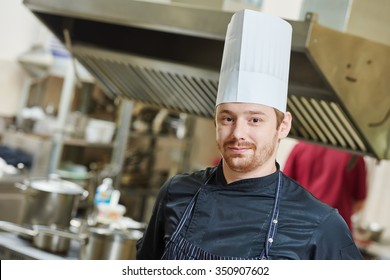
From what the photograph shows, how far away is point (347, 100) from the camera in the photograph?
1.82 meters

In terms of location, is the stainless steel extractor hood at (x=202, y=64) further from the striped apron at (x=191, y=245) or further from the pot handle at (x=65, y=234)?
the pot handle at (x=65, y=234)

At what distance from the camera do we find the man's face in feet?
4.33

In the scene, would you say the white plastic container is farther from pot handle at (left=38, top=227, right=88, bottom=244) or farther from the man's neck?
the man's neck

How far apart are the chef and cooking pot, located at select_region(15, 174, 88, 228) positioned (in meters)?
1.15

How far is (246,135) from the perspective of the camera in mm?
1315

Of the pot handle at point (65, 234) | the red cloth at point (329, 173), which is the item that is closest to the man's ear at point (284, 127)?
the pot handle at point (65, 234)

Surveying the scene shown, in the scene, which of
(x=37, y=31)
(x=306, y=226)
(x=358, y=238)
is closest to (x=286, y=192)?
(x=306, y=226)

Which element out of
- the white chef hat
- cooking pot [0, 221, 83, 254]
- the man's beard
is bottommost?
cooking pot [0, 221, 83, 254]

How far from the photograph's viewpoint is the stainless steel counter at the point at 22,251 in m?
2.32

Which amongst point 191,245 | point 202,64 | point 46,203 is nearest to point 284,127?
point 191,245

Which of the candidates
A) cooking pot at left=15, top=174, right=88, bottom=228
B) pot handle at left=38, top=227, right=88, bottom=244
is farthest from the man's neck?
cooking pot at left=15, top=174, right=88, bottom=228

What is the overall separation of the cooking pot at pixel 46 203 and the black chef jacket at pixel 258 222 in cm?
114

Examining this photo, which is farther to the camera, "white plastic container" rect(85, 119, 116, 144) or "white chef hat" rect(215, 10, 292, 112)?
"white plastic container" rect(85, 119, 116, 144)
